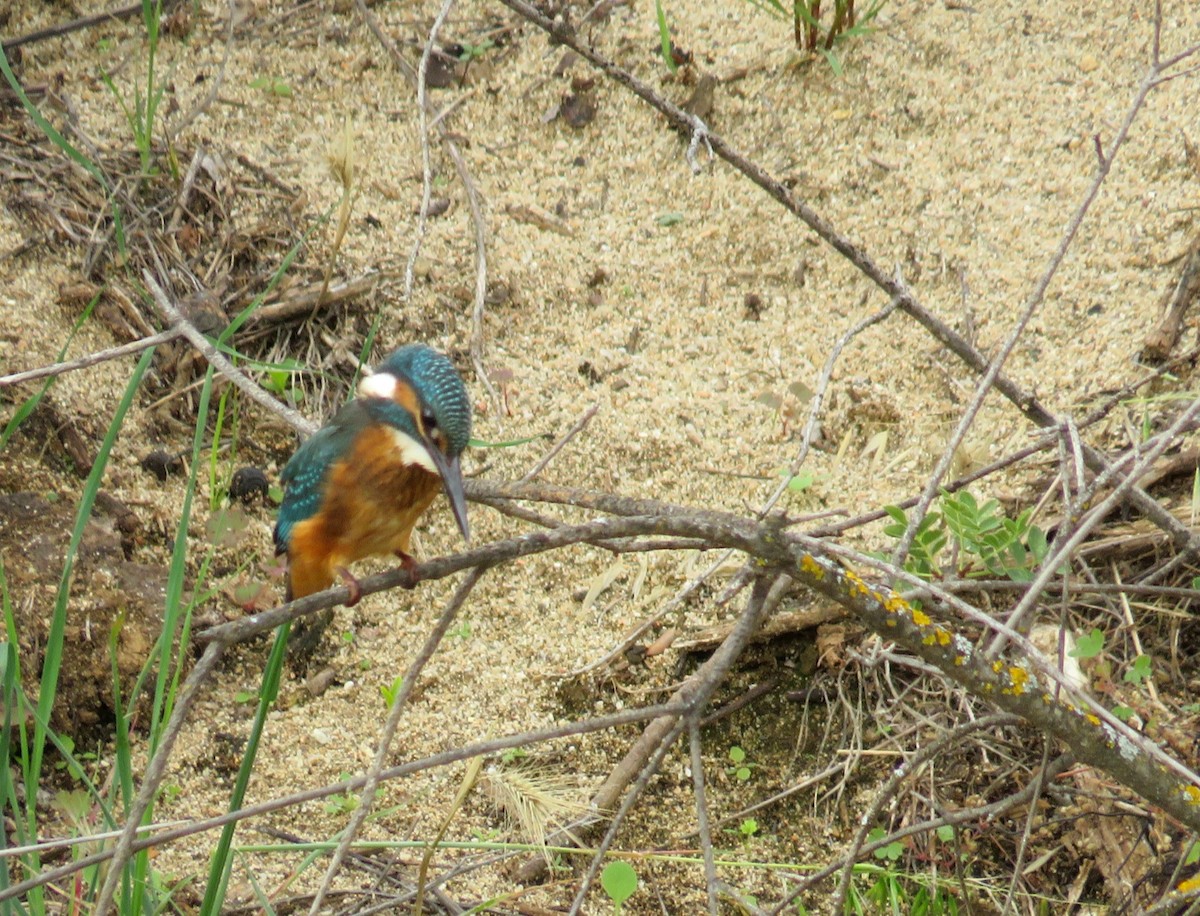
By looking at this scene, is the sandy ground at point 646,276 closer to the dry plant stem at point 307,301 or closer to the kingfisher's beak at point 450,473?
the dry plant stem at point 307,301

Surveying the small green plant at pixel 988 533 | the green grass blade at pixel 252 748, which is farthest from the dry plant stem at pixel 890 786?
the green grass blade at pixel 252 748

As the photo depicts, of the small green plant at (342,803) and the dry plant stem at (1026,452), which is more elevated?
the dry plant stem at (1026,452)

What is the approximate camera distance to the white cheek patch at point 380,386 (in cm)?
261

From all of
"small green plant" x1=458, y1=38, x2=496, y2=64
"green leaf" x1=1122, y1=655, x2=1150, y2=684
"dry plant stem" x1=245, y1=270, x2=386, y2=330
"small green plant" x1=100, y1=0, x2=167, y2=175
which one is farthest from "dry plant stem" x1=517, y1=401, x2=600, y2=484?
"small green plant" x1=458, y1=38, x2=496, y2=64

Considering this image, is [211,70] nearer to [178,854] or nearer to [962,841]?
[178,854]

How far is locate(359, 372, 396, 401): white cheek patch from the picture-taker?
8.55 ft

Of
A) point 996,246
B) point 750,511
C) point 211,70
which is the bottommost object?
point 750,511

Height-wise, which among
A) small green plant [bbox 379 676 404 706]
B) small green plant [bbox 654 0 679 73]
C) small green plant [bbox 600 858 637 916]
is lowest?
small green plant [bbox 600 858 637 916]

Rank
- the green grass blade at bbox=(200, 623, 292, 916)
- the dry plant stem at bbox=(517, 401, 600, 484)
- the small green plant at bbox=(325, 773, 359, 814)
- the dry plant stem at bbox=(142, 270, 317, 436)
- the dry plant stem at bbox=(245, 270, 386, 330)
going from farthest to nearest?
the dry plant stem at bbox=(245, 270, 386, 330), the small green plant at bbox=(325, 773, 359, 814), the dry plant stem at bbox=(142, 270, 317, 436), the dry plant stem at bbox=(517, 401, 600, 484), the green grass blade at bbox=(200, 623, 292, 916)

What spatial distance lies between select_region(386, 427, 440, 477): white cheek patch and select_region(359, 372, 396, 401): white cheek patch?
8cm

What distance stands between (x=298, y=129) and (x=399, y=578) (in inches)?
105

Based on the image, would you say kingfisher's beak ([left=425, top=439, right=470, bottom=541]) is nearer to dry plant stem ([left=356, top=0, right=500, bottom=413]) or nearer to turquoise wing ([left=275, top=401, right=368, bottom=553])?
turquoise wing ([left=275, top=401, right=368, bottom=553])

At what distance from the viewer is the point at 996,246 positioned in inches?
149

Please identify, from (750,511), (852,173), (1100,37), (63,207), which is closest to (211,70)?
(63,207)
